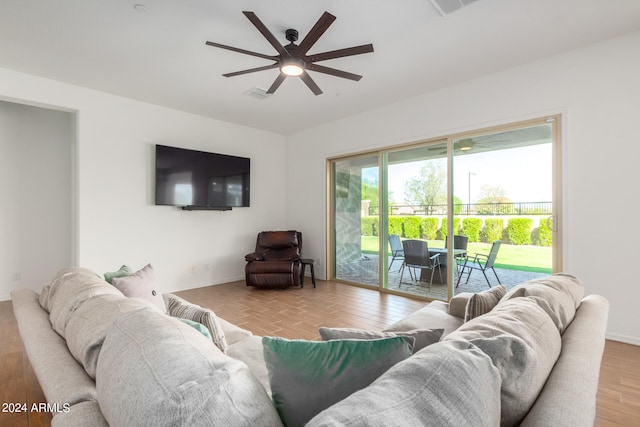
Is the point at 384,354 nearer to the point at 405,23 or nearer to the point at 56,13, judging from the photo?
the point at 405,23

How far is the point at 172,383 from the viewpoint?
1.98ft

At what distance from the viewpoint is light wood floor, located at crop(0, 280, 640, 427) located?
1754mm

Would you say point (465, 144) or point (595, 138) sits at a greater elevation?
point (465, 144)

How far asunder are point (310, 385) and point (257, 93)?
3.95 metres

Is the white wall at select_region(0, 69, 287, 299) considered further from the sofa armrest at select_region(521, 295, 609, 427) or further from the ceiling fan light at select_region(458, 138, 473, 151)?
the sofa armrest at select_region(521, 295, 609, 427)

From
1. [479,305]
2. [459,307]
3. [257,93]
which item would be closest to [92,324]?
[479,305]

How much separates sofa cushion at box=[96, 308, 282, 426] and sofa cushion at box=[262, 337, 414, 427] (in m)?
0.08

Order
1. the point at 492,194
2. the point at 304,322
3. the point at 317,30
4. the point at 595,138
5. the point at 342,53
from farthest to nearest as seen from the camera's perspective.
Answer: the point at 492,194 < the point at 304,322 < the point at 595,138 < the point at 342,53 < the point at 317,30

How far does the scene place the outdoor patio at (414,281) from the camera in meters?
3.51

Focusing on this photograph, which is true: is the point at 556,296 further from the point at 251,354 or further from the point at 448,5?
the point at 448,5

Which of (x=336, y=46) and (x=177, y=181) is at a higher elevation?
(x=336, y=46)

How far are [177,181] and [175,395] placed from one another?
4.41 m

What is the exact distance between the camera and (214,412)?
549mm

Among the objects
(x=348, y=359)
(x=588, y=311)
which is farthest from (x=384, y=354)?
(x=588, y=311)
